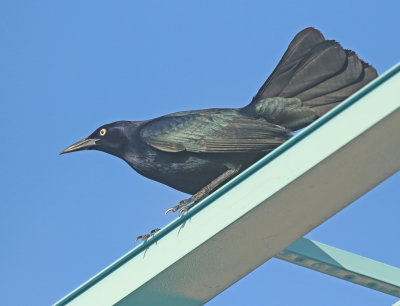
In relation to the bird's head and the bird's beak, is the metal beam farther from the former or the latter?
the bird's beak

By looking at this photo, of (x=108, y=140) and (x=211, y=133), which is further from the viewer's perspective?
(x=108, y=140)

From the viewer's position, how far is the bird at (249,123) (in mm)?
4188

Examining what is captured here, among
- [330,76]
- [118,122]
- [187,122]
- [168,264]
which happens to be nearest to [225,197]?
[168,264]

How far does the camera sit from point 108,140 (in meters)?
5.27

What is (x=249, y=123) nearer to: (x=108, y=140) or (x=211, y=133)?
(x=211, y=133)

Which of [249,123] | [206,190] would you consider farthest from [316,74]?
[206,190]

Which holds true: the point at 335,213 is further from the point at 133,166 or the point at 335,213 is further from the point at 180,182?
the point at 133,166

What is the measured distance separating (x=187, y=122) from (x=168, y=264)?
2064 mm

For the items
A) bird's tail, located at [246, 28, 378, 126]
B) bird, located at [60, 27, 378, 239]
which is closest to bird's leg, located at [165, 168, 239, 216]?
bird, located at [60, 27, 378, 239]

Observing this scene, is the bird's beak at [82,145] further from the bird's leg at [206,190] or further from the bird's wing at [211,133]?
the bird's leg at [206,190]

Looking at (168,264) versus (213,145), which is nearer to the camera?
(168,264)

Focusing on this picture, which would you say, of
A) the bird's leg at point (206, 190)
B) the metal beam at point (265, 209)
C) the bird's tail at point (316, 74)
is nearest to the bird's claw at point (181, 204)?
the bird's leg at point (206, 190)

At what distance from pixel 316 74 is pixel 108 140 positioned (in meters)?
1.72

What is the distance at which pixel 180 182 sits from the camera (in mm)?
4641
